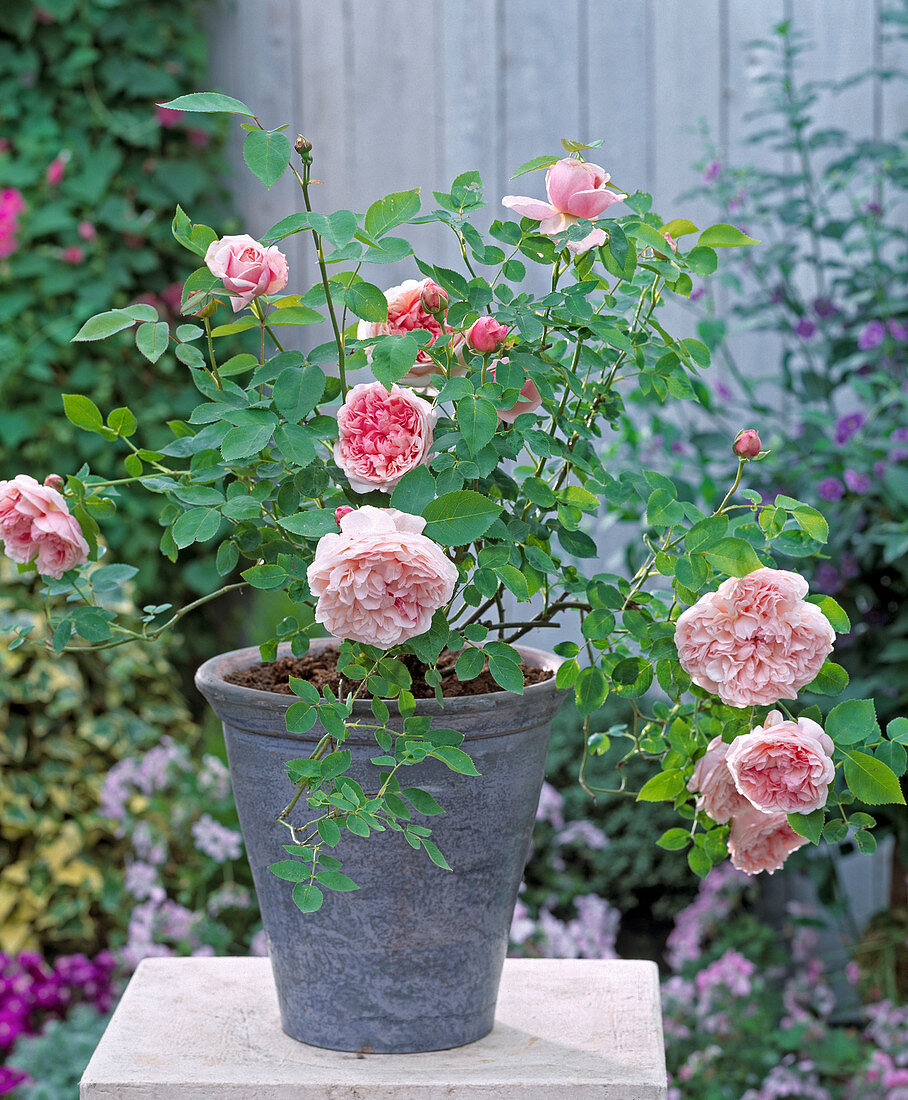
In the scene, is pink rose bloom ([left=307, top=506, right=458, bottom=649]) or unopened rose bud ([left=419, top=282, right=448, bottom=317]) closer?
pink rose bloom ([left=307, top=506, right=458, bottom=649])

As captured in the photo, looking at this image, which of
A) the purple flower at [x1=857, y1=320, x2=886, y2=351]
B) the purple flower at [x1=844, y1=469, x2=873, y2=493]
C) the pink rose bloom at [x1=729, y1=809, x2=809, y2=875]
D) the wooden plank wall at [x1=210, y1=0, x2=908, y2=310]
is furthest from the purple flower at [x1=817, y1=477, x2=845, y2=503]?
the pink rose bloom at [x1=729, y1=809, x2=809, y2=875]

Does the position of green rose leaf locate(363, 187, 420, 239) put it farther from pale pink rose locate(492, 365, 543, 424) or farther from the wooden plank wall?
the wooden plank wall

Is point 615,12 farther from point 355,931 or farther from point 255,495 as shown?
point 355,931

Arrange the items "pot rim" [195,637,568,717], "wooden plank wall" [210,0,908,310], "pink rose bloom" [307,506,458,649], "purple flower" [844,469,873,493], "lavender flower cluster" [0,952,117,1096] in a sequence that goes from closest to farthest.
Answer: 1. "pink rose bloom" [307,506,458,649]
2. "pot rim" [195,637,568,717]
3. "purple flower" [844,469,873,493]
4. "lavender flower cluster" [0,952,117,1096]
5. "wooden plank wall" [210,0,908,310]

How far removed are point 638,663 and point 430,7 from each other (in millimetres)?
1875

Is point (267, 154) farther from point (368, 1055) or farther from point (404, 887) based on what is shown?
point (368, 1055)

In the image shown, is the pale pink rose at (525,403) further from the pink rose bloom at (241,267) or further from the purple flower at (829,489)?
the purple flower at (829,489)

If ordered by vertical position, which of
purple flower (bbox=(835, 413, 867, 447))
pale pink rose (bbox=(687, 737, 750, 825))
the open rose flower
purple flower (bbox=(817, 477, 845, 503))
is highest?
the open rose flower

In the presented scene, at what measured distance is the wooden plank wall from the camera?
2.16m

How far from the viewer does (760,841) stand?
0.77 meters

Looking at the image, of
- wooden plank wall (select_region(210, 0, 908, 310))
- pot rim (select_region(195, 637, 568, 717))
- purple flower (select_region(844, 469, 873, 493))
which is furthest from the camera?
wooden plank wall (select_region(210, 0, 908, 310))

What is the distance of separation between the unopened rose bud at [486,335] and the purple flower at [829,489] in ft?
3.27

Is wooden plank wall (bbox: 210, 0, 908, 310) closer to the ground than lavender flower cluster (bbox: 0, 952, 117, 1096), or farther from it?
farther from it

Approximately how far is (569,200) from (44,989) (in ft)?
4.78
